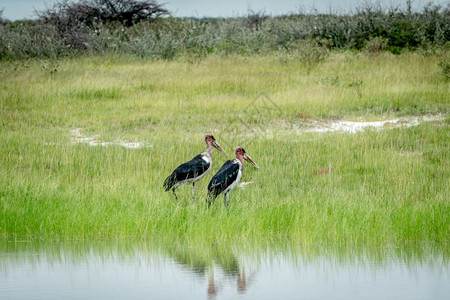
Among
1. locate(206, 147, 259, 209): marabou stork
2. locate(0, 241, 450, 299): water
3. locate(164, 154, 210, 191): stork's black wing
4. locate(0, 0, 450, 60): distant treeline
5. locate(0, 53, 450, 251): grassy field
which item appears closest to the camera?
locate(0, 241, 450, 299): water

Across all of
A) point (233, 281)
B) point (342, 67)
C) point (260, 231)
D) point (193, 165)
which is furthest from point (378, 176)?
point (342, 67)

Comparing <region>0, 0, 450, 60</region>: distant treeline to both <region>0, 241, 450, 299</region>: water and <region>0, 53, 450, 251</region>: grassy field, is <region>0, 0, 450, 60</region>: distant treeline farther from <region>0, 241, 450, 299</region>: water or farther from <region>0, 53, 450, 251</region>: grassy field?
<region>0, 241, 450, 299</region>: water

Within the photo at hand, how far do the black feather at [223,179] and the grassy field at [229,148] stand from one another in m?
0.21

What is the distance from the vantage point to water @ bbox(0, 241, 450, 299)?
228 inches

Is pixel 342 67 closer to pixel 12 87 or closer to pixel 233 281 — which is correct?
pixel 12 87

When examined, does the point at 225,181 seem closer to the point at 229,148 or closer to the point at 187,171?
the point at 187,171

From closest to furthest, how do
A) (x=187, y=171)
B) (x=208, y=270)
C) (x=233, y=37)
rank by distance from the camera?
(x=208, y=270) → (x=187, y=171) → (x=233, y=37)

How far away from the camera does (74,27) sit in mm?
30812

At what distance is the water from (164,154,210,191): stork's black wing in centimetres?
249

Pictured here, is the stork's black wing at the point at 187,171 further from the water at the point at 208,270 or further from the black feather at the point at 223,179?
the water at the point at 208,270

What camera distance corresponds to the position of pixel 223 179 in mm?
9602

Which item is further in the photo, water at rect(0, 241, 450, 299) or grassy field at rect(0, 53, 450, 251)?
grassy field at rect(0, 53, 450, 251)

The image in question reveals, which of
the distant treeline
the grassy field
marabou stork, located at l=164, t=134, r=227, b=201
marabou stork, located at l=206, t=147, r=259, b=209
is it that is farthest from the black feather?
the distant treeline

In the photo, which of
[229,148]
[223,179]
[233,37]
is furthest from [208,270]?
[233,37]
